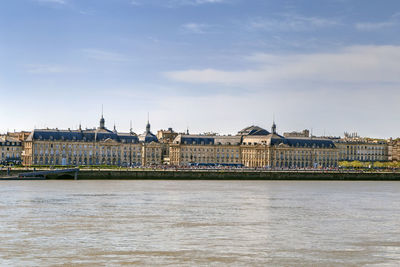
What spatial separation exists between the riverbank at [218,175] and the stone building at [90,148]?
54932 mm

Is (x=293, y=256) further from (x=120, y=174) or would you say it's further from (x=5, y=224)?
(x=120, y=174)

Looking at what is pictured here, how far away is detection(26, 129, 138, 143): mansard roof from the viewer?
541ft

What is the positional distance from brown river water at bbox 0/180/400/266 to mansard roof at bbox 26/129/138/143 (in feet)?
334

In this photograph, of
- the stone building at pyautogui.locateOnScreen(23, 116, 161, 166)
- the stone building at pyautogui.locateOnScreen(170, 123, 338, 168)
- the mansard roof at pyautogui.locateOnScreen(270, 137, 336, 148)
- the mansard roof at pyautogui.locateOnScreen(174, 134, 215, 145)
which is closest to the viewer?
the stone building at pyautogui.locateOnScreen(23, 116, 161, 166)

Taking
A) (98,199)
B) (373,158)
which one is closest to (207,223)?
(98,199)

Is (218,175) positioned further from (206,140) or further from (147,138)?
(206,140)

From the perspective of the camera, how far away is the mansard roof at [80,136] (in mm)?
164875

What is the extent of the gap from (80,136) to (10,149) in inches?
600

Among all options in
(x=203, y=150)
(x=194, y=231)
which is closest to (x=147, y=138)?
(x=203, y=150)

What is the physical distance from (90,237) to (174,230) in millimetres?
5066

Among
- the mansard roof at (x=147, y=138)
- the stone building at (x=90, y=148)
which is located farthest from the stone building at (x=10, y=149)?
the mansard roof at (x=147, y=138)

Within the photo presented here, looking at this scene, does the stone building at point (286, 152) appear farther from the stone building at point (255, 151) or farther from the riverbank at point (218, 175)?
the riverbank at point (218, 175)

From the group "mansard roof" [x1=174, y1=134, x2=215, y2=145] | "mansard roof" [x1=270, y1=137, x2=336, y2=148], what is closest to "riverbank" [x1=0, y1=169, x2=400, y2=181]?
"mansard roof" [x1=270, y1=137, x2=336, y2=148]

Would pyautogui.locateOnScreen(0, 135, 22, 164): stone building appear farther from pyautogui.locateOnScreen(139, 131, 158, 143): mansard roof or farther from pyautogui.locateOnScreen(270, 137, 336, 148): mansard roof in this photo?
pyautogui.locateOnScreen(270, 137, 336, 148): mansard roof
